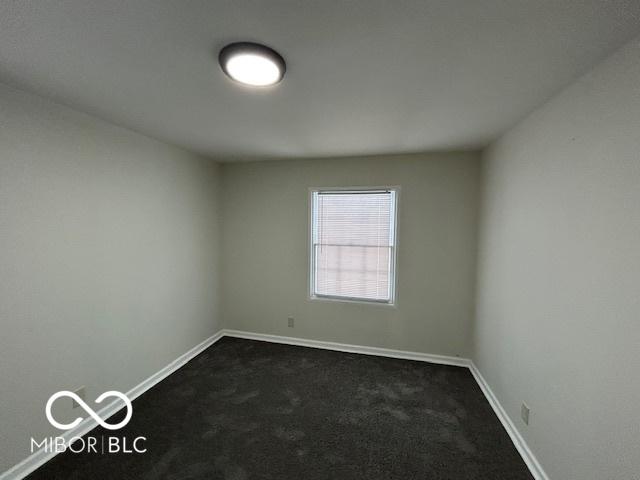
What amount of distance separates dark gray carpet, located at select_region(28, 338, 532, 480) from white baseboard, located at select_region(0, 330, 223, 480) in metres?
0.07

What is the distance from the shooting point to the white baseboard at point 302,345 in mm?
1662

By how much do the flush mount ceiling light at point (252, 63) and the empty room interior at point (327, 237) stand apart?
0.6 inches

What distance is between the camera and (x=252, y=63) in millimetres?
1271

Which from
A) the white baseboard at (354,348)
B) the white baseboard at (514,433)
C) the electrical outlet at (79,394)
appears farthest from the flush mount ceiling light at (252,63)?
the white baseboard at (354,348)

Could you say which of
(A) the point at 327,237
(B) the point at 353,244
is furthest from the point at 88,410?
(B) the point at 353,244

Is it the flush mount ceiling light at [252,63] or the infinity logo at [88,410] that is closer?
the flush mount ceiling light at [252,63]

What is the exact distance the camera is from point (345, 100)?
5.60 feet

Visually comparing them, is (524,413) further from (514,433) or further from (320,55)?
(320,55)

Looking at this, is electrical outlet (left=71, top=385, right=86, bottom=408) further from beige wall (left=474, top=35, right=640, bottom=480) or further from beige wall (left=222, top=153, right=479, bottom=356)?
beige wall (left=474, top=35, right=640, bottom=480)

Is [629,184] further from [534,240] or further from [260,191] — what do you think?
[260,191]

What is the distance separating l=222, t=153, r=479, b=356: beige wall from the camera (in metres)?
2.99

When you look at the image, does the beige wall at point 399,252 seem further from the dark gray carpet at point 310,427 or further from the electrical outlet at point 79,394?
the electrical outlet at point 79,394

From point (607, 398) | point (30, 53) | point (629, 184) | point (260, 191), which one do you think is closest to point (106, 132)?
point (30, 53)

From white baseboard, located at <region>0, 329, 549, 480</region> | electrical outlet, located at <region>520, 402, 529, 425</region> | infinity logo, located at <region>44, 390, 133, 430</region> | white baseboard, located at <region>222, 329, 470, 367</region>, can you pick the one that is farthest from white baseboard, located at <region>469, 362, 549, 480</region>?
infinity logo, located at <region>44, 390, 133, 430</region>
